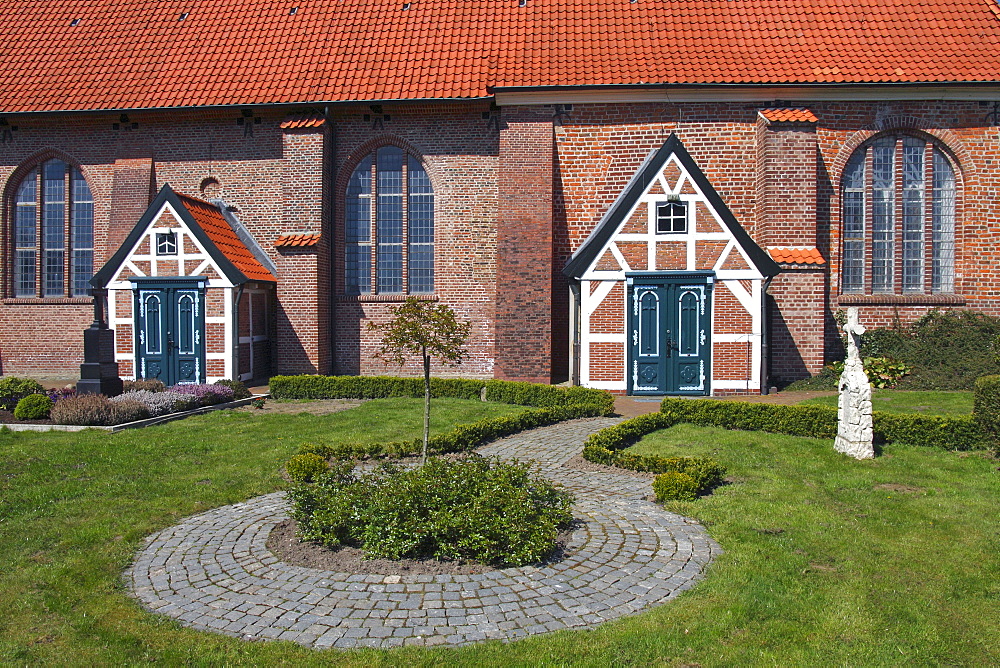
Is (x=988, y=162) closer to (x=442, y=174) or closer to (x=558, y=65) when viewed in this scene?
(x=558, y=65)

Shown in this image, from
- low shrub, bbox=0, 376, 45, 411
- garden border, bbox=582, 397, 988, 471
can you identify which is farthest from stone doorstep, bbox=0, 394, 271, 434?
garden border, bbox=582, 397, 988, 471

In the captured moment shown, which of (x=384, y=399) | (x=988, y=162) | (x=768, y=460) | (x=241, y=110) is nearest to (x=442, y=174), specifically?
(x=241, y=110)

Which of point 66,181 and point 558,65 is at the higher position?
point 558,65

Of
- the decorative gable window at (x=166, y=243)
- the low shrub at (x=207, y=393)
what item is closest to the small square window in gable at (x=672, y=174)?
the low shrub at (x=207, y=393)

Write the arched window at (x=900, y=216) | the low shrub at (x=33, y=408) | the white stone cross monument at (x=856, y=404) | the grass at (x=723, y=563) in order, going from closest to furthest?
the grass at (x=723, y=563), the white stone cross monument at (x=856, y=404), the low shrub at (x=33, y=408), the arched window at (x=900, y=216)

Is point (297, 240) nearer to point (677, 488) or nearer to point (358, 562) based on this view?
point (677, 488)

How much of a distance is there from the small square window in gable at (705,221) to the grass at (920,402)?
406 cm

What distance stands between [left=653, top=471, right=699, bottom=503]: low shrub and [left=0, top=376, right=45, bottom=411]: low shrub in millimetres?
11789

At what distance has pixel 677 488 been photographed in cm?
716

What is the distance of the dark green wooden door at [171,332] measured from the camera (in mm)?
16844

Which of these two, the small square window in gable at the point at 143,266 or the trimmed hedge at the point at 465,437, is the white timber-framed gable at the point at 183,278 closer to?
the small square window in gable at the point at 143,266

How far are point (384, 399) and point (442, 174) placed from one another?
694 centimetres

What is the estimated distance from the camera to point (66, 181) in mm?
20359

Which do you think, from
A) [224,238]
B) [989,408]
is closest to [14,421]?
[224,238]
